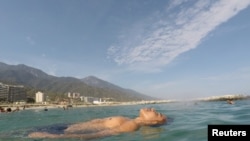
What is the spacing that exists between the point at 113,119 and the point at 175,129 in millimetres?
2845

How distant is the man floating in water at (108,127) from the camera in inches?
468

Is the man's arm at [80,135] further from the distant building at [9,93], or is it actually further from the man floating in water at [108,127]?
the distant building at [9,93]

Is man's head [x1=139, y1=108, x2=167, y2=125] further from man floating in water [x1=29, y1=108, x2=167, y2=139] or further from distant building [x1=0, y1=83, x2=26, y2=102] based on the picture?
distant building [x1=0, y1=83, x2=26, y2=102]

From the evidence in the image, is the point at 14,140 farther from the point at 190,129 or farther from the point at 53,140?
the point at 190,129

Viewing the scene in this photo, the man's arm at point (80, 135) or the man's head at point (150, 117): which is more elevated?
the man's head at point (150, 117)

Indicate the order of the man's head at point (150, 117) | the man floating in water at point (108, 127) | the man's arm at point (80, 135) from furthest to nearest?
the man's head at point (150, 117)
the man floating in water at point (108, 127)
the man's arm at point (80, 135)

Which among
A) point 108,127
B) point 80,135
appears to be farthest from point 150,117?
point 80,135

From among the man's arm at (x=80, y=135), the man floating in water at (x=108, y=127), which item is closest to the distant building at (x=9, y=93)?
the man floating in water at (x=108, y=127)

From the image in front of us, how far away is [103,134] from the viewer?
11.8 metres

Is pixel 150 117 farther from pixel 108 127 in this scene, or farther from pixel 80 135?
pixel 80 135

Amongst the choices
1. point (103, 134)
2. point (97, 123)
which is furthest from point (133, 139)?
point (97, 123)

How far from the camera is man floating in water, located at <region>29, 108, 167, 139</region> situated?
39.0 feet

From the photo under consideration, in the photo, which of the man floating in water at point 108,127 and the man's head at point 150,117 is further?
the man's head at point 150,117

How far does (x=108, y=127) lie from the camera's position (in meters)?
12.9
